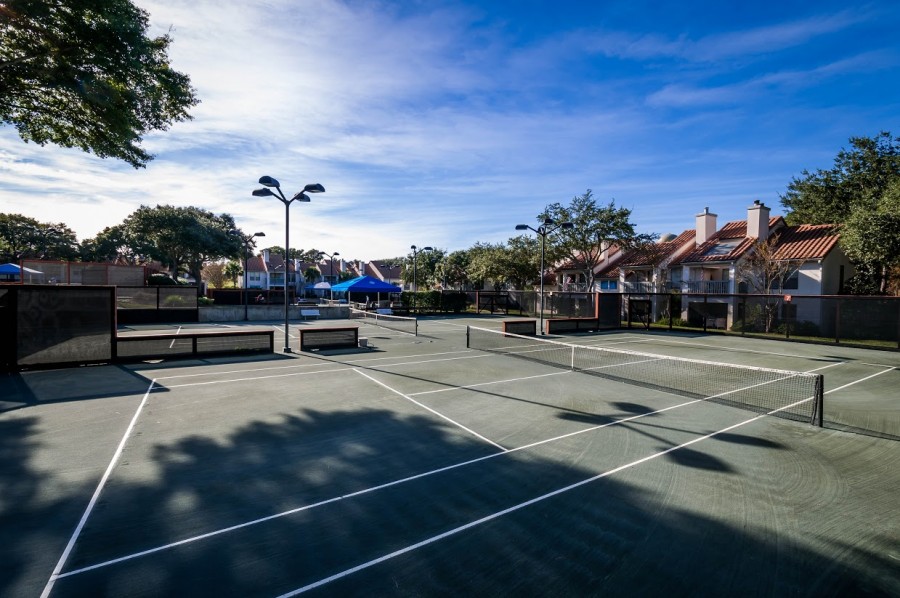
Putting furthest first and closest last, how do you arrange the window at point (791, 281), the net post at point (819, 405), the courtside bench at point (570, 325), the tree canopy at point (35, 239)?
the tree canopy at point (35, 239), the window at point (791, 281), the courtside bench at point (570, 325), the net post at point (819, 405)

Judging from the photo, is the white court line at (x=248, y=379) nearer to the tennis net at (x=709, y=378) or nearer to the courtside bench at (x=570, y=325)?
the tennis net at (x=709, y=378)

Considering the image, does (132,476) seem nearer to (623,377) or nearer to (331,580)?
(331,580)

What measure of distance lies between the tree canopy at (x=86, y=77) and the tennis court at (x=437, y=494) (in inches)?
359

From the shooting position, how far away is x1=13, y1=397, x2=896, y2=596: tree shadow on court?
12.6 ft

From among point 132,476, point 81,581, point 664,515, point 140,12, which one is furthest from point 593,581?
point 140,12

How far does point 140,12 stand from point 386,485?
53.8 feet

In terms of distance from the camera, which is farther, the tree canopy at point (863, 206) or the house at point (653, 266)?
the house at point (653, 266)

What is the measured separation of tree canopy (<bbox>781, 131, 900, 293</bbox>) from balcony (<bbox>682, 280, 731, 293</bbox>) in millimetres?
7577

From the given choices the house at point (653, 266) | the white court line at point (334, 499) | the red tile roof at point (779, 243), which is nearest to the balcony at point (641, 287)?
the house at point (653, 266)

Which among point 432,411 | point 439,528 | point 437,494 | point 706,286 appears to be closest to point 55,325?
point 432,411

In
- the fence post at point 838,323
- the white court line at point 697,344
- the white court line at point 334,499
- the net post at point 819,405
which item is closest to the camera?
the white court line at point 334,499

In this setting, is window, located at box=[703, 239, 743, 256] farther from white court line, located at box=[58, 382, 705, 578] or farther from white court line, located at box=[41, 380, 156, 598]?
white court line, located at box=[41, 380, 156, 598]

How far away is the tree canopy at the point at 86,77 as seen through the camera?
36.6 ft

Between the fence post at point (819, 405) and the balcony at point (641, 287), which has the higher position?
the balcony at point (641, 287)
